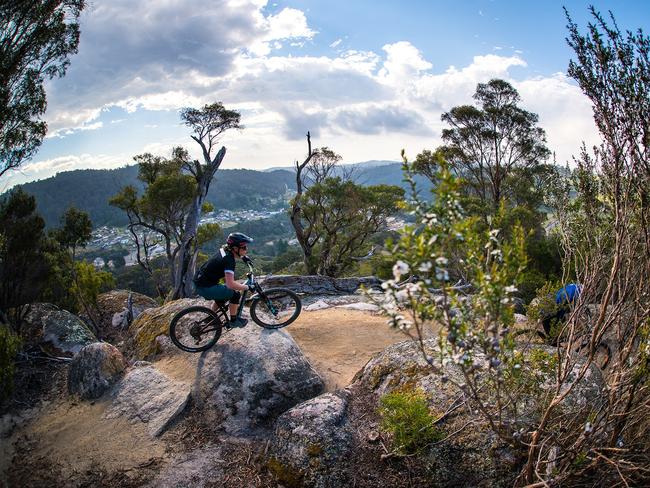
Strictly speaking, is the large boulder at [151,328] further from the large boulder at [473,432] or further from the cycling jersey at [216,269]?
the large boulder at [473,432]

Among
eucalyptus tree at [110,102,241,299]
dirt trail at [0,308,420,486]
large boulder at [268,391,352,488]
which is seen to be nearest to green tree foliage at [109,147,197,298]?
eucalyptus tree at [110,102,241,299]

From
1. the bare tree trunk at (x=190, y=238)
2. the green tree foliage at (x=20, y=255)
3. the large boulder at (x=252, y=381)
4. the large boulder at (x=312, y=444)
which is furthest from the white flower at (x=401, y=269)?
the bare tree trunk at (x=190, y=238)

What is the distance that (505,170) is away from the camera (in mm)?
29672

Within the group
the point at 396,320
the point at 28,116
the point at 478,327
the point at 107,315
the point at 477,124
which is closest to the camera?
the point at 396,320

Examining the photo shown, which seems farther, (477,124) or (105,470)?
(477,124)

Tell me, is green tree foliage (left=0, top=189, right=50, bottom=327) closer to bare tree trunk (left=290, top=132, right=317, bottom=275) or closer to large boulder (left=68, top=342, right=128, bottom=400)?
large boulder (left=68, top=342, right=128, bottom=400)

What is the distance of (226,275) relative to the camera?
8078mm

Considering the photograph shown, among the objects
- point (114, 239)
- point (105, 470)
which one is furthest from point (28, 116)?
point (114, 239)

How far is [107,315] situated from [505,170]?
27160 millimetres

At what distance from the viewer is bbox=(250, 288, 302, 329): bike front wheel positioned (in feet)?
29.2

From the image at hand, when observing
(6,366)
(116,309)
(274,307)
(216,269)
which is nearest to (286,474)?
(274,307)

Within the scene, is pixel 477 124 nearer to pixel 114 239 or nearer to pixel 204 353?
pixel 204 353

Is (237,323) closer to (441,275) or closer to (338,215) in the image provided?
(441,275)

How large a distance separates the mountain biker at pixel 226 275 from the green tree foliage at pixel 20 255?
9.96 metres
